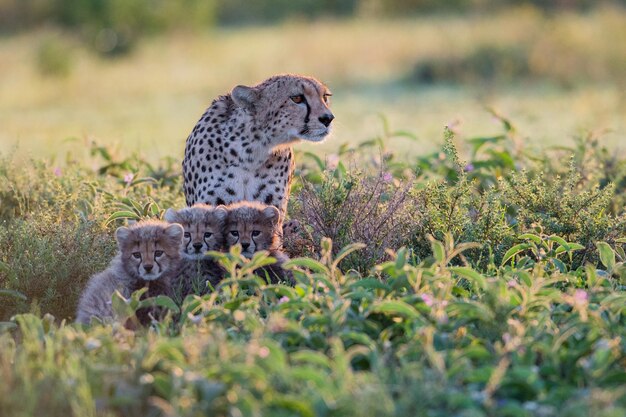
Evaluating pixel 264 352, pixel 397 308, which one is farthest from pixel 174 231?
pixel 264 352

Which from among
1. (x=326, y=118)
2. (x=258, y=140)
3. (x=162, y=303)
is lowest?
(x=162, y=303)

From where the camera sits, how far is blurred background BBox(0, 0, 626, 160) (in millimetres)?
11352

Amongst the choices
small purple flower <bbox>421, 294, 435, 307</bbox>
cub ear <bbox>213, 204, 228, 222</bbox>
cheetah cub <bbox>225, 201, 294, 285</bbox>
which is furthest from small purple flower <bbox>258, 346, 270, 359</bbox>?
cub ear <bbox>213, 204, 228, 222</bbox>

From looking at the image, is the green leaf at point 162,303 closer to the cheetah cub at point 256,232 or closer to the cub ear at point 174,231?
the cub ear at point 174,231

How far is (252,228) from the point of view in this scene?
195 inches

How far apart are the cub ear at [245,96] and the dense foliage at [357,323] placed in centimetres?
59

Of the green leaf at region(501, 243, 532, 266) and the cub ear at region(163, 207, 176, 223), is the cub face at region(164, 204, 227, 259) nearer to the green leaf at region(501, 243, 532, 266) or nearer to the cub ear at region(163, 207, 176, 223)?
the cub ear at region(163, 207, 176, 223)

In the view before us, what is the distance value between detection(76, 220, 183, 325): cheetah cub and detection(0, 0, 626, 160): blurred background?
290 cm

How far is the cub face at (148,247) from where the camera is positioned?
4.57 m

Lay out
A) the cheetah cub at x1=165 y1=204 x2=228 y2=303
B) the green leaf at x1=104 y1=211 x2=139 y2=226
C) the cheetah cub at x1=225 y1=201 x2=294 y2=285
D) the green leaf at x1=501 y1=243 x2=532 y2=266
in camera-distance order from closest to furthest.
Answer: the green leaf at x1=501 y1=243 x2=532 y2=266 < the cheetah cub at x1=165 y1=204 x2=228 y2=303 < the cheetah cub at x1=225 y1=201 x2=294 y2=285 < the green leaf at x1=104 y1=211 x2=139 y2=226

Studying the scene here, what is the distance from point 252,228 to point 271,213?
0.36ft

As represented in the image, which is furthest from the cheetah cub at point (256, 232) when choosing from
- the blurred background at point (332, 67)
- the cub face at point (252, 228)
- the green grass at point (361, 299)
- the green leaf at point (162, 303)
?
the blurred background at point (332, 67)

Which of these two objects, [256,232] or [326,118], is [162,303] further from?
[326,118]

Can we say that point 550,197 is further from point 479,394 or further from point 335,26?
point 335,26
